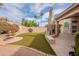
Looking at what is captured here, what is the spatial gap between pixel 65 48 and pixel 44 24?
61 cm

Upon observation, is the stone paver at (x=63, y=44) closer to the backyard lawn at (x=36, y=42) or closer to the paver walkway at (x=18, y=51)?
the backyard lawn at (x=36, y=42)

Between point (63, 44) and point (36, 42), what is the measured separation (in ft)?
1.69

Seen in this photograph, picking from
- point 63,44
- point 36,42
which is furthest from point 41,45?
point 63,44

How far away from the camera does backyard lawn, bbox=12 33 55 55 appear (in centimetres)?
429

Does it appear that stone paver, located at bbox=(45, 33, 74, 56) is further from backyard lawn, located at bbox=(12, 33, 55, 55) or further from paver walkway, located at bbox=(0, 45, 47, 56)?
paver walkway, located at bbox=(0, 45, 47, 56)

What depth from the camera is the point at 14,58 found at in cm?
427

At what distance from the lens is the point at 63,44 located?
170 inches

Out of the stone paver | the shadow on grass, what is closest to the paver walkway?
the shadow on grass

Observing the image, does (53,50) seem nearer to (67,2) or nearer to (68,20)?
(68,20)

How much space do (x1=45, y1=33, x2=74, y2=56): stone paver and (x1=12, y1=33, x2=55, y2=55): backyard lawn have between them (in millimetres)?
111

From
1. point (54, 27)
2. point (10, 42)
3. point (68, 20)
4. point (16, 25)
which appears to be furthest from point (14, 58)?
point (68, 20)

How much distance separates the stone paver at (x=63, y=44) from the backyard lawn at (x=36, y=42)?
111mm

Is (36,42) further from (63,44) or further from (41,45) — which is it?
(63,44)

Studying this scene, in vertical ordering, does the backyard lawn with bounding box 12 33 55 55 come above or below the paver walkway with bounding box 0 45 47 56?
above
